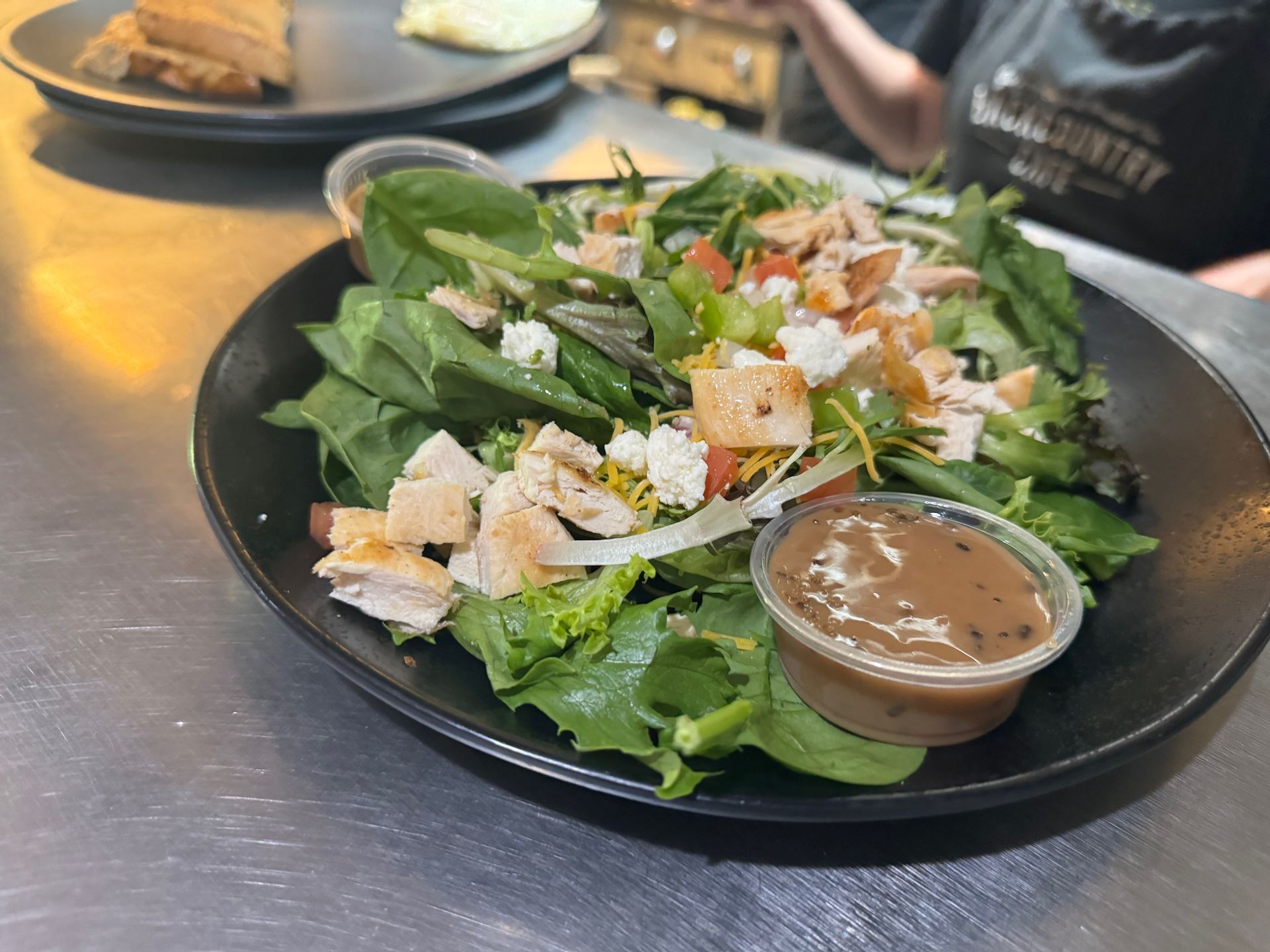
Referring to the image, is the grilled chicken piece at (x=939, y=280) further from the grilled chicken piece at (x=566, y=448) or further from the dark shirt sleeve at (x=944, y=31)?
the dark shirt sleeve at (x=944, y=31)

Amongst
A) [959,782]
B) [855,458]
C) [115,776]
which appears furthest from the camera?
[855,458]

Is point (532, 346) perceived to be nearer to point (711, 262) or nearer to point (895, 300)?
point (711, 262)

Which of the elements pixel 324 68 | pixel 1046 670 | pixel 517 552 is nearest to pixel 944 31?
pixel 324 68

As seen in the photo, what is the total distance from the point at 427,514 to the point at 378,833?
1.79 ft

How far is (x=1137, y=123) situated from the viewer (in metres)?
3.26

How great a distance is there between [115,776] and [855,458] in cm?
141

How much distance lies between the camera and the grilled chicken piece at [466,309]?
1791 mm

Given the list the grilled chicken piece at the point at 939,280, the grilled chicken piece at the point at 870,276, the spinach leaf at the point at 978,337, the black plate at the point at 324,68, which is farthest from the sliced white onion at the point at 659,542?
the black plate at the point at 324,68

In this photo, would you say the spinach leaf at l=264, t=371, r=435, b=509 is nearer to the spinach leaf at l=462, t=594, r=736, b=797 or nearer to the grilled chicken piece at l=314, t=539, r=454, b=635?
the grilled chicken piece at l=314, t=539, r=454, b=635

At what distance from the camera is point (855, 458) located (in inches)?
65.6

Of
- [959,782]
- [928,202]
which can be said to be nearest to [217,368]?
[959,782]

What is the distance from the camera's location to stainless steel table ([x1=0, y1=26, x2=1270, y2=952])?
3.87 ft

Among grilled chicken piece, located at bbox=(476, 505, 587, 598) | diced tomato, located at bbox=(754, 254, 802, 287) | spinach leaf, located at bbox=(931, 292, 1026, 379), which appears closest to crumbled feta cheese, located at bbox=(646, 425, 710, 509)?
grilled chicken piece, located at bbox=(476, 505, 587, 598)

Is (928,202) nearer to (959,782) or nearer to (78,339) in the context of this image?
(959,782)
